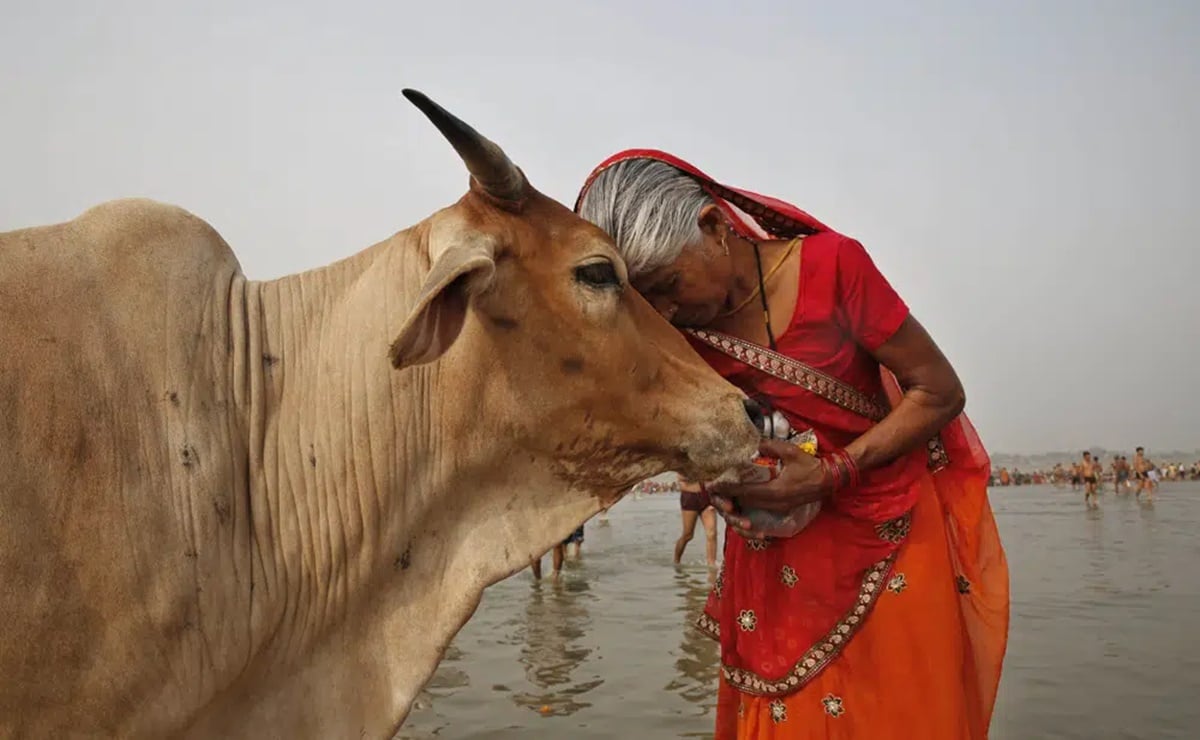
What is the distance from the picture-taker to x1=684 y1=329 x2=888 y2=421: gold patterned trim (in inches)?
101

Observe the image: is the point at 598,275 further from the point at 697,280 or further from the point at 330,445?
the point at 330,445

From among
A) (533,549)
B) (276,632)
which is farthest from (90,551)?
(533,549)

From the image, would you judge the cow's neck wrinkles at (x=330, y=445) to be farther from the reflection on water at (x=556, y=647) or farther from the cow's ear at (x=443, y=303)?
the reflection on water at (x=556, y=647)

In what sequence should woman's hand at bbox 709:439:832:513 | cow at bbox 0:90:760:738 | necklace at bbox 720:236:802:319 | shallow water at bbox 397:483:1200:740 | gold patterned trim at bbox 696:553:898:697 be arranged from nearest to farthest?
cow at bbox 0:90:760:738 → woman's hand at bbox 709:439:832:513 → gold patterned trim at bbox 696:553:898:697 → necklace at bbox 720:236:802:319 → shallow water at bbox 397:483:1200:740

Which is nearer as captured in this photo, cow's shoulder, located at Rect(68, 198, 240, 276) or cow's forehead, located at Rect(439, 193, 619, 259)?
cow's shoulder, located at Rect(68, 198, 240, 276)

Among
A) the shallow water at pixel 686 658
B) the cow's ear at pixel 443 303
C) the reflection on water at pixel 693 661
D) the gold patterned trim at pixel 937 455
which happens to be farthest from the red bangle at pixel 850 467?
the shallow water at pixel 686 658

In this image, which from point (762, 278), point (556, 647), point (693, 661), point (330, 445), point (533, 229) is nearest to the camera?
point (330, 445)

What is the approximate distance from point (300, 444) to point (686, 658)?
494 centimetres

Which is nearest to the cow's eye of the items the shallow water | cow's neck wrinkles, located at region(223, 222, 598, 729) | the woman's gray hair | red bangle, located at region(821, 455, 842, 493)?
the woman's gray hair

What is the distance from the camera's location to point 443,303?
2105mm

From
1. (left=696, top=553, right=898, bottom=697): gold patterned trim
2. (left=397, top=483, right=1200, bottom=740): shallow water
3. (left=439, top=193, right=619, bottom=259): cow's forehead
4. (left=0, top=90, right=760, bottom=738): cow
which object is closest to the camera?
(left=0, top=90, right=760, bottom=738): cow

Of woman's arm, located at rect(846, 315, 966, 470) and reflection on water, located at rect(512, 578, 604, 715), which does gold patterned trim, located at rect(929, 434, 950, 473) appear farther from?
reflection on water, located at rect(512, 578, 604, 715)

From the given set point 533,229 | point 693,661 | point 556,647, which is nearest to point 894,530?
point 533,229

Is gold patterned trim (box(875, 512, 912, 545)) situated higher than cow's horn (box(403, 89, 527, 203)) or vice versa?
cow's horn (box(403, 89, 527, 203))
